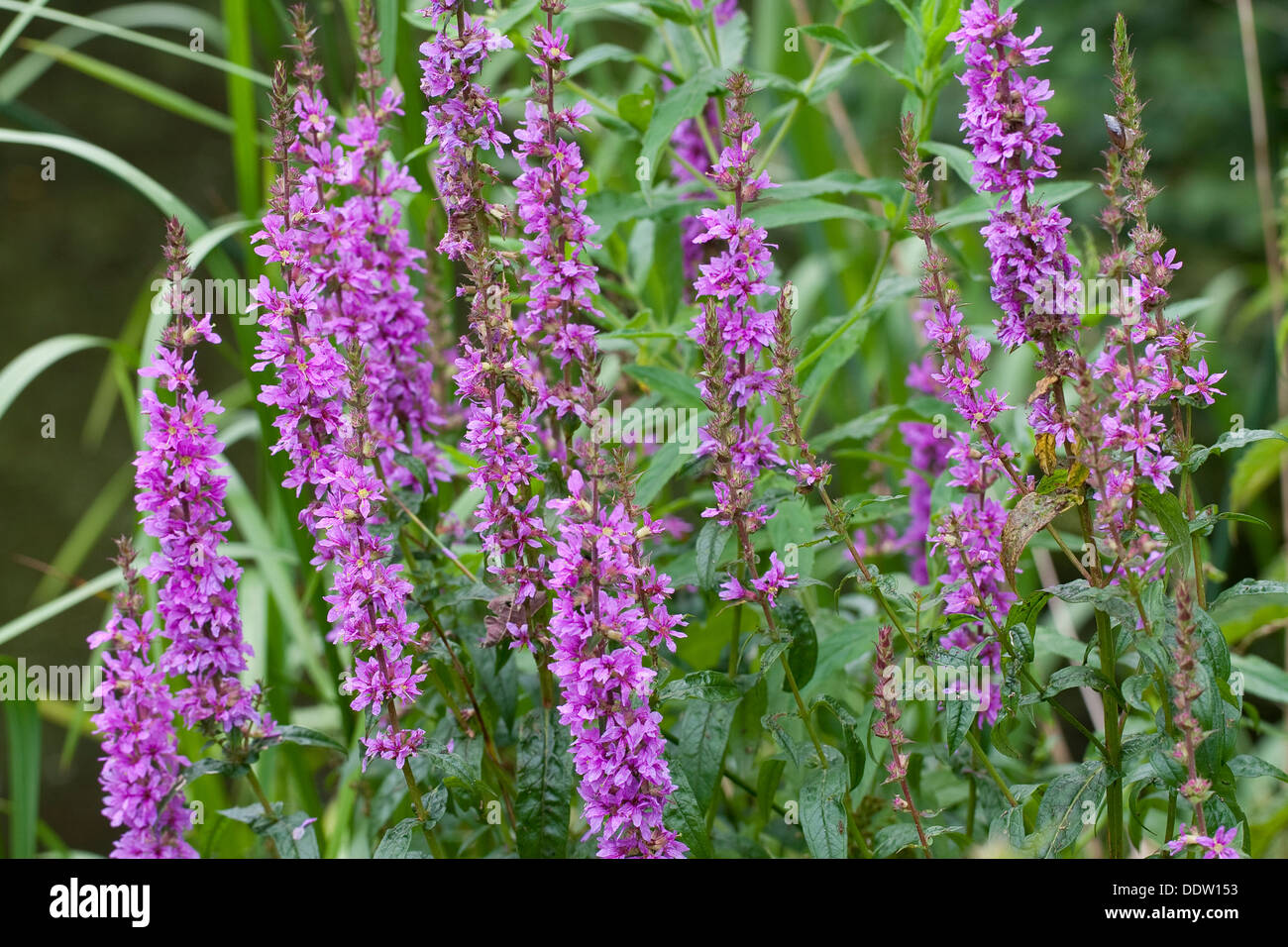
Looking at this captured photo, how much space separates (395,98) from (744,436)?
32.6 inches

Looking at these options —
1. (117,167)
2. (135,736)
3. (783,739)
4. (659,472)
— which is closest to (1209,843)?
(783,739)

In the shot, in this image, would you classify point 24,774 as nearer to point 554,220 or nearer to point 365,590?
point 365,590

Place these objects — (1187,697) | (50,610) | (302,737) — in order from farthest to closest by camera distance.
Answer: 1. (50,610)
2. (302,737)
3. (1187,697)

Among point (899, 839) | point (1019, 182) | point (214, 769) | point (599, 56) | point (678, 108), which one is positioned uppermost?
point (599, 56)

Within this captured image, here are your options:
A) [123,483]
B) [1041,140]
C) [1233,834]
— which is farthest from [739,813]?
[123,483]

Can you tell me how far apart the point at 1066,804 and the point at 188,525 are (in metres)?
1.17

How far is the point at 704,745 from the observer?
1675 mm

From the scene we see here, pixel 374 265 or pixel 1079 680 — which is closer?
pixel 1079 680

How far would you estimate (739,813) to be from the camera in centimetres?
232

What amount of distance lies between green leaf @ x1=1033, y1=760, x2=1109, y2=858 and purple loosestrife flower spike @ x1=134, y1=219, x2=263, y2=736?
1.05 metres

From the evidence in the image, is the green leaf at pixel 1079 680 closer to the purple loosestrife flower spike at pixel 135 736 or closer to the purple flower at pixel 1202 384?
the purple flower at pixel 1202 384

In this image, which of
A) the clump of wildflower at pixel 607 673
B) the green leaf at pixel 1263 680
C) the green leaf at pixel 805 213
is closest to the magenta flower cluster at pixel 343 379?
the clump of wildflower at pixel 607 673

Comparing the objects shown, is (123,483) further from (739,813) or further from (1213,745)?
(1213,745)

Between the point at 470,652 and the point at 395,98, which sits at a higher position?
the point at 395,98
